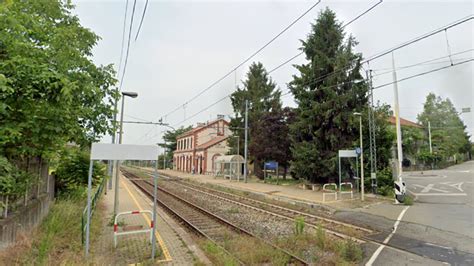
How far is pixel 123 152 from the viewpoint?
21.1 feet

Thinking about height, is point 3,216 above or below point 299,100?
below

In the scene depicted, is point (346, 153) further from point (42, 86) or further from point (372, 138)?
point (42, 86)

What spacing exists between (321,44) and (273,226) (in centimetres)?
1725

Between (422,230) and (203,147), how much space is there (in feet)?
134

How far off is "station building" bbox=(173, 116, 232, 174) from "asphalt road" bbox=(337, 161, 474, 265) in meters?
30.7

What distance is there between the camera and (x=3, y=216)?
5.46 metres

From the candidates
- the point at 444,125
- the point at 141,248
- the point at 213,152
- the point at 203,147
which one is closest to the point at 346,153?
the point at 141,248

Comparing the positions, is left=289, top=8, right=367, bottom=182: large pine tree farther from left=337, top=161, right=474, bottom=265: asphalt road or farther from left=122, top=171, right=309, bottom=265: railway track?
left=122, top=171, right=309, bottom=265: railway track

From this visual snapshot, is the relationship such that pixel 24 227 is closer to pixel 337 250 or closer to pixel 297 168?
pixel 337 250

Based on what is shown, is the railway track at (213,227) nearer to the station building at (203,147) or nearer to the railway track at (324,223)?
the railway track at (324,223)

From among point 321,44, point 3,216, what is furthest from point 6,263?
point 321,44

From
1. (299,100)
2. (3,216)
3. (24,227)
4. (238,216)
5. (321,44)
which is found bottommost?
(238,216)

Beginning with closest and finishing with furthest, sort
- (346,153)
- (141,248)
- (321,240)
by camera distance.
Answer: (141,248), (321,240), (346,153)

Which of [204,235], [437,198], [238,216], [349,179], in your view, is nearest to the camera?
[204,235]
